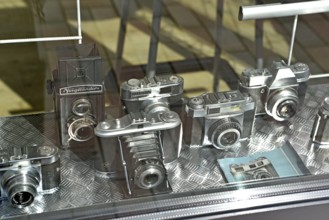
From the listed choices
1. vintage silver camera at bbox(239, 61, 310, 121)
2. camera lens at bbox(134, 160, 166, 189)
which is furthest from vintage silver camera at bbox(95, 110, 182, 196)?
vintage silver camera at bbox(239, 61, 310, 121)

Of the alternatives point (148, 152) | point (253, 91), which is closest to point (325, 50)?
point (253, 91)

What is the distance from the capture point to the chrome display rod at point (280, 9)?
1.01 meters

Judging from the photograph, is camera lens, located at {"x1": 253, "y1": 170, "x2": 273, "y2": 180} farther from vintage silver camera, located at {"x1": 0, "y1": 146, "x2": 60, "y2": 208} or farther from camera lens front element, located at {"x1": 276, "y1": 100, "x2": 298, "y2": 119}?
vintage silver camera, located at {"x1": 0, "y1": 146, "x2": 60, "y2": 208}

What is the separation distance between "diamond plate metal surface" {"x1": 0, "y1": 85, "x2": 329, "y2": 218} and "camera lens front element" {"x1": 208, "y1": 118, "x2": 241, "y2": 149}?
0.01 metres

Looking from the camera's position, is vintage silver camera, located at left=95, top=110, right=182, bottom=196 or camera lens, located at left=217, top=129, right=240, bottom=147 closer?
vintage silver camera, located at left=95, top=110, right=182, bottom=196

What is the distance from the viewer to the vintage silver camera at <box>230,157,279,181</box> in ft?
3.73

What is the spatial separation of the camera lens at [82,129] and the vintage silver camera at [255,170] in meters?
0.27

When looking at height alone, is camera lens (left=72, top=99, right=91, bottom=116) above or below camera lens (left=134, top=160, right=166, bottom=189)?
above

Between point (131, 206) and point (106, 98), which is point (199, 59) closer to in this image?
point (106, 98)

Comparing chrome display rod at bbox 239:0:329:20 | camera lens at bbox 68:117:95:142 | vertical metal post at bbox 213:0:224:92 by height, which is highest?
chrome display rod at bbox 239:0:329:20

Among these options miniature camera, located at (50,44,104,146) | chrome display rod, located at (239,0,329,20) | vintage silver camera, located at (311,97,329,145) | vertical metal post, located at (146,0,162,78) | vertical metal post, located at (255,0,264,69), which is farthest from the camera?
vertical metal post, located at (146,0,162,78)

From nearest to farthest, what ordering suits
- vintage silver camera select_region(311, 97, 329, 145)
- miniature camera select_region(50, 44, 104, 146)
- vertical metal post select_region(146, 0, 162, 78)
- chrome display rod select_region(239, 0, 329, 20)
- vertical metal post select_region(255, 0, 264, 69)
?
chrome display rod select_region(239, 0, 329, 20)
miniature camera select_region(50, 44, 104, 146)
vintage silver camera select_region(311, 97, 329, 145)
vertical metal post select_region(255, 0, 264, 69)
vertical metal post select_region(146, 0, 162, 78)

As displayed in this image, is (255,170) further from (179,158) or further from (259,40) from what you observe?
(259,40)

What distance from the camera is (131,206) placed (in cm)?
107
